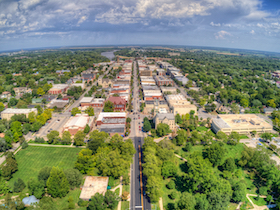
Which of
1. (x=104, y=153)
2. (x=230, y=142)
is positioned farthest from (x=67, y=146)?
(x=230, y=142)

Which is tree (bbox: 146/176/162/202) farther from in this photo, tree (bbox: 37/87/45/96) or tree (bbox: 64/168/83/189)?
tree (bbox: 37/87/45/96)

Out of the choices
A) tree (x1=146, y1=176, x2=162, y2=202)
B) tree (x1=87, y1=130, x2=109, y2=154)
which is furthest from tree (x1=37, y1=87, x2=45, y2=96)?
tree (x1=146, y1=176, x2=162, y2=202)

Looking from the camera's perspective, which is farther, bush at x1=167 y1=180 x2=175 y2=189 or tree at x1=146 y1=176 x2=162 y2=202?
bush at x1=167 y1=180 x2=175 y2=189

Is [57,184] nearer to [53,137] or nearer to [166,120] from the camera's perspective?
[53,137]

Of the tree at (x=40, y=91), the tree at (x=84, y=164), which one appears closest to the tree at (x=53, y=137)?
the tree at (x=84, y=164)

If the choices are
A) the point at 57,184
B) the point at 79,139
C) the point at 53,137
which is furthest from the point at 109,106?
the point at 57,184

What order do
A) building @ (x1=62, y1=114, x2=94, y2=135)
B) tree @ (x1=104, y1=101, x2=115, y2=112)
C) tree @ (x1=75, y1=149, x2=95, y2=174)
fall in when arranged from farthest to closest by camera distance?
tree @ (x1=104, y1=101, x2=115, y2=112) < building @ (x1=62, y1=114, x2=94, y2=135) < tree @ (x1=75, y1=149, x2=95, y2=174)
